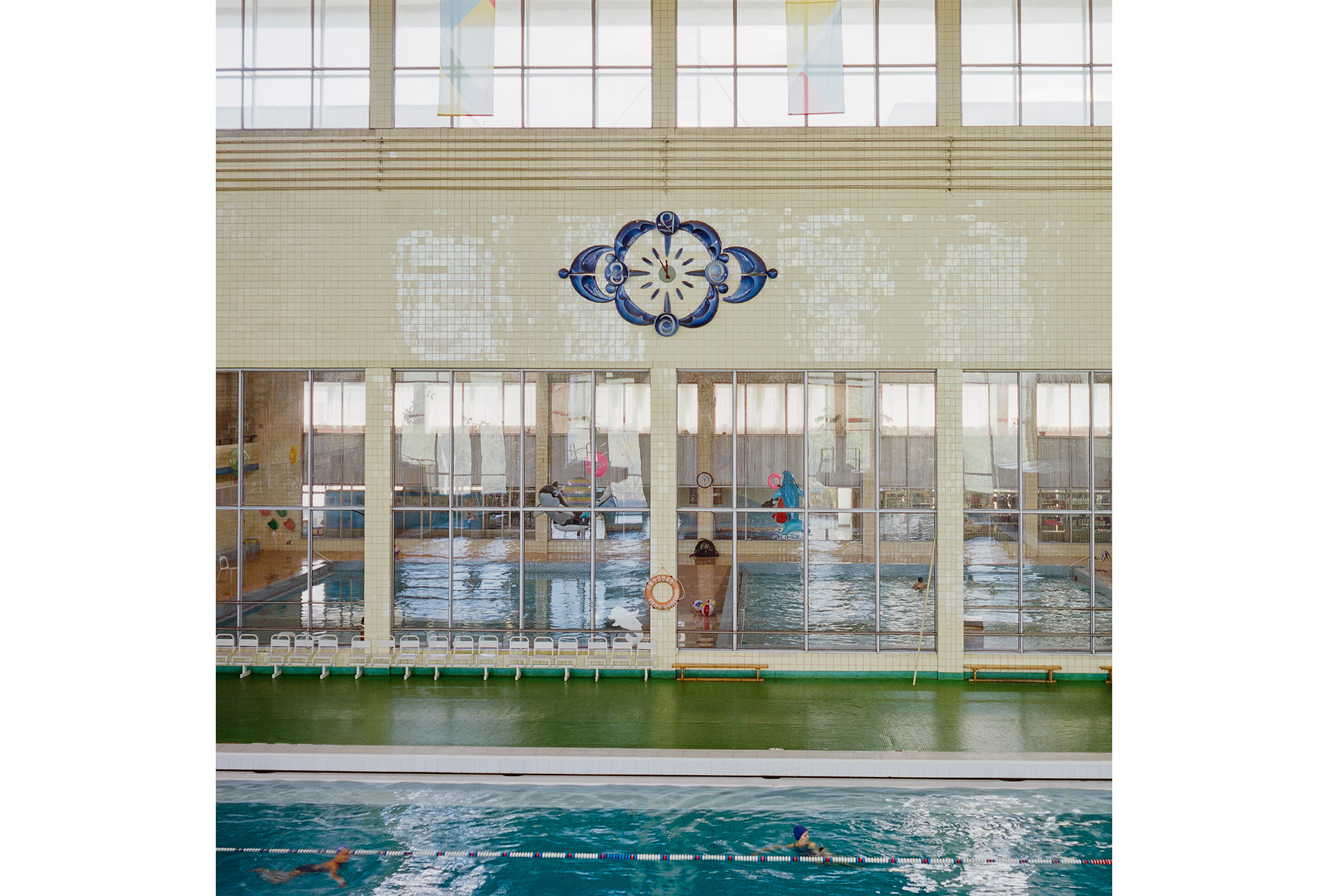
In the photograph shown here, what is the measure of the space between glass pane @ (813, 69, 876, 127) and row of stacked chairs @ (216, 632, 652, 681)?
819 cm

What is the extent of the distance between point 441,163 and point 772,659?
8891 mm

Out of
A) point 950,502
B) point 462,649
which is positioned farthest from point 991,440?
point 462,649

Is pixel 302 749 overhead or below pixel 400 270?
below

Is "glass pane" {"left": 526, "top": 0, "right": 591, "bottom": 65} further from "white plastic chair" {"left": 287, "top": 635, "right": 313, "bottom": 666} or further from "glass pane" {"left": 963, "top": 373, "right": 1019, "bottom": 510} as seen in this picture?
"white plastic chair" {"left": 287, "top": 635, "right": 313, "bottom": 666}

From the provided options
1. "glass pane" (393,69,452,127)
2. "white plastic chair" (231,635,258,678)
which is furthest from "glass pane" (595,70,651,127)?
"white plastic chair" (231,635,258,678)

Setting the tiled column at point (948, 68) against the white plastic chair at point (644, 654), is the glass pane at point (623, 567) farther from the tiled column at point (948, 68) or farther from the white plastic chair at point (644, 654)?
the tiled column at point (948, 68)

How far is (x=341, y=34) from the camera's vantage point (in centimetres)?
1385

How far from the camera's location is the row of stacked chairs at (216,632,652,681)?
13703 millimetres

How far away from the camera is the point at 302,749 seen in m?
10.2

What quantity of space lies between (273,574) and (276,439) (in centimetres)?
206

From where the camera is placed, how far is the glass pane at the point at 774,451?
44.6 ft
